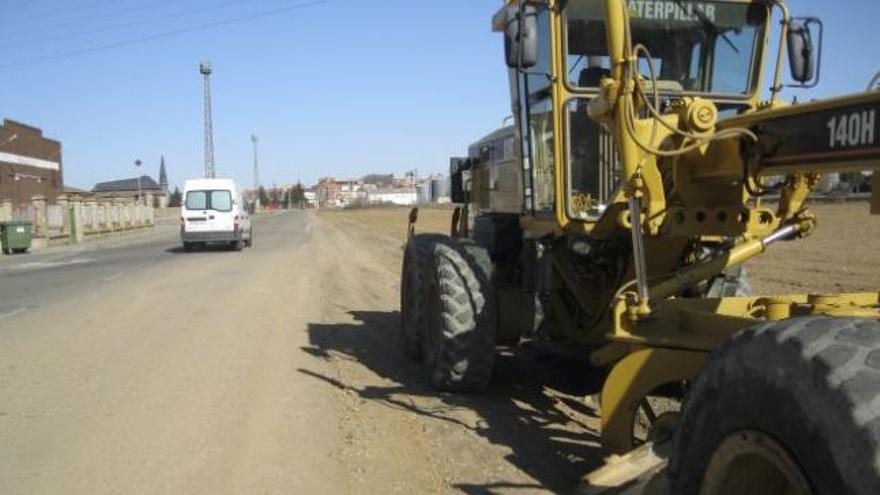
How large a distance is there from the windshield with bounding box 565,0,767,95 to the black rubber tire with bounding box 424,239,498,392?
169 cm

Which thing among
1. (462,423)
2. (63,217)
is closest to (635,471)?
(462,423)

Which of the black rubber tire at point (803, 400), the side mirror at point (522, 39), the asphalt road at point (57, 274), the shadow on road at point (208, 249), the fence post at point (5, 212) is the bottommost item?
the asphalt road at point (57, 274)

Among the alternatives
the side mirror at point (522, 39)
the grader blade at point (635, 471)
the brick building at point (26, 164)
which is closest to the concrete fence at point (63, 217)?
the brick building at point (26, 164)

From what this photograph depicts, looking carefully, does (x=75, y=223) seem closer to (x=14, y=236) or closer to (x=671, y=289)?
(x=14, y=236)

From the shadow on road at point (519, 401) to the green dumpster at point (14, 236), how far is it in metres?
26.9

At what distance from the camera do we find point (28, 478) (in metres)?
5.05

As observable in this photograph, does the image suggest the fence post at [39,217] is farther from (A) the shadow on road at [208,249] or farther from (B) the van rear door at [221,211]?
(B) the van rear door at [221,211]

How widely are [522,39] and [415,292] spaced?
3365 millimetres

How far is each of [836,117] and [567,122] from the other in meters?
2.85

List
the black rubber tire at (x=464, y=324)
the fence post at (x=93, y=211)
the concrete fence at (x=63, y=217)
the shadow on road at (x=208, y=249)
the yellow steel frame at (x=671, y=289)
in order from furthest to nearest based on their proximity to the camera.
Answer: the fence post at (x=93, y=211)
the concrete fence at (x=63, y=217)
the shadow on road at (x=208, y=249)
the black rubber tire at (x=464, y=324)
the yellow steel frame at (x=671, y=289)

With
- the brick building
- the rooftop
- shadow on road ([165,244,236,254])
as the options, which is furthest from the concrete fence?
the rooftop

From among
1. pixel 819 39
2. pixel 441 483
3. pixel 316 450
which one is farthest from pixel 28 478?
pixel 819 39

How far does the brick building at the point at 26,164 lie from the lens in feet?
204

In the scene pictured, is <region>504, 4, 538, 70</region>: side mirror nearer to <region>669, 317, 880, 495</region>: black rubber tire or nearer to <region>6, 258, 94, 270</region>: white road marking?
<region>669, 317, 880, 495</region>: black rubber tire
